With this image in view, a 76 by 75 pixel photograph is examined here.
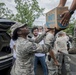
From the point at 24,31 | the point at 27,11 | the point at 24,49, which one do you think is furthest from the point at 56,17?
the point at 27,11

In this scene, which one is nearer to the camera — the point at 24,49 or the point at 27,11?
the point at 24,49

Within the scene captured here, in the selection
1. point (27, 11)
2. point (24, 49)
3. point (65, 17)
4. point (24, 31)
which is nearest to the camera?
point (65, 17)

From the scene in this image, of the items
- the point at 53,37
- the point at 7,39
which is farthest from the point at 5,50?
the point at 53,37

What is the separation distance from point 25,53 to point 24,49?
9cm

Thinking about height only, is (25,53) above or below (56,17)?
below

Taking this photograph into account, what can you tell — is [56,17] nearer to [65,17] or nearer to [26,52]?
[65,17]

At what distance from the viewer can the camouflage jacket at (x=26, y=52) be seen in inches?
122

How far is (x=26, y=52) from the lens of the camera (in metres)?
3.20

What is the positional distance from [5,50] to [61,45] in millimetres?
1898

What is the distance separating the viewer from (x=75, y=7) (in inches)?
92.7

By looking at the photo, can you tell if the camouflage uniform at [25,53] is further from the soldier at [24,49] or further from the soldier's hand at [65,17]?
the soldier's hand at [65,17]

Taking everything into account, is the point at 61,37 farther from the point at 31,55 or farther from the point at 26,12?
the point at 26,12

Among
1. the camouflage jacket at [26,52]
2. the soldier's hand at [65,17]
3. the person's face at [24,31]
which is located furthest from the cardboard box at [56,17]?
the person's face at [24,31]

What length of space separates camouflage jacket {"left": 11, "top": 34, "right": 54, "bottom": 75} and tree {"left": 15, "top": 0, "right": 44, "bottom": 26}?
12703 mm
